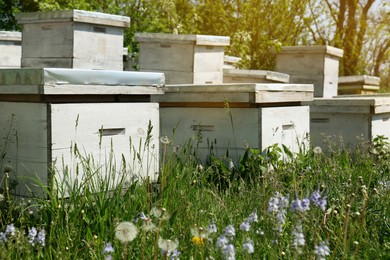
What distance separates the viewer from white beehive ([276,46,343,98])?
923 cm

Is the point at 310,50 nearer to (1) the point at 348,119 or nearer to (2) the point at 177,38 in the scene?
(2) the point at 177,38

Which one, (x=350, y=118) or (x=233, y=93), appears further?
(x=350, y=118)

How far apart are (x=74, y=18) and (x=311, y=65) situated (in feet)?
13.5

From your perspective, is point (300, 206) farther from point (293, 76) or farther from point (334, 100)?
point (293, 76)

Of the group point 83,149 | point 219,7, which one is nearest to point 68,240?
point 83,149

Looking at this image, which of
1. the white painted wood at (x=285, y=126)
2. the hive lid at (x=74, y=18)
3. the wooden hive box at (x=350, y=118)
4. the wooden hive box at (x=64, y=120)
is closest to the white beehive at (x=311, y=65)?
the wooden hive box at (x=350, y=118)

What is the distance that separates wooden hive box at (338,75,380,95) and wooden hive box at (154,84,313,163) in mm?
6258

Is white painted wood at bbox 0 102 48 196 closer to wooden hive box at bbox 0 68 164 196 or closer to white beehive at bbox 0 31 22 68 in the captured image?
wooden hive box at bbox 0 68 164 196

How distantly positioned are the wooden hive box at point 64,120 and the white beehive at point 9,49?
4.18 m

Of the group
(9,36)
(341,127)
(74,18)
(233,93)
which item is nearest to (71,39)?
(74,18)

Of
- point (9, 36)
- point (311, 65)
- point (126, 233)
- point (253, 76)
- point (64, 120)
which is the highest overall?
point (9, 36)

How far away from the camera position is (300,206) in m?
2.02

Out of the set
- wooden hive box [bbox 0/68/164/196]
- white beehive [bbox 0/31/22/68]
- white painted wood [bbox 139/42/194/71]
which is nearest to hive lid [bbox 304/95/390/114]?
white painted wood [bbox 139/42/194/71]

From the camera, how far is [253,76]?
26.3 ft
